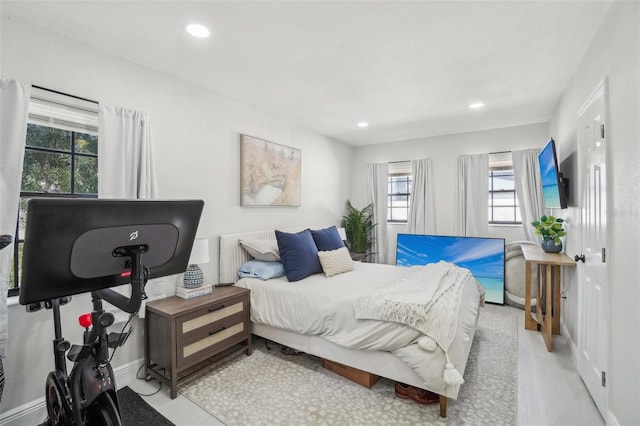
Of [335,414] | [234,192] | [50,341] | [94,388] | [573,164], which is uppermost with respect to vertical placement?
[573,164]

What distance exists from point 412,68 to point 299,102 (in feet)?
4.38

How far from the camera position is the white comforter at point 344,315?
203cm

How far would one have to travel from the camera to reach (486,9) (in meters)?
1.90

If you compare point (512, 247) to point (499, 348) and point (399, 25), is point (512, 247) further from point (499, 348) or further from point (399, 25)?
point (399, 25)

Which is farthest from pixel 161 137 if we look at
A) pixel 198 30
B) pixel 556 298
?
pixel 556 298

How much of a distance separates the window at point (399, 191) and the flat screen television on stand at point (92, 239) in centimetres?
463

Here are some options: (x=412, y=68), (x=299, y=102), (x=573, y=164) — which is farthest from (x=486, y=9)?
(x=299, y=102)

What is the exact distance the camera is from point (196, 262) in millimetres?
2582

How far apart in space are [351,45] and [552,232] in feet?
9.09

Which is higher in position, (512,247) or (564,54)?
(564,54)

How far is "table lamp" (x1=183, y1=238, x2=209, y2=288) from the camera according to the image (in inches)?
Answer: 102

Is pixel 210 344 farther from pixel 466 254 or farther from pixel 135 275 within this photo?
pixel 466 254

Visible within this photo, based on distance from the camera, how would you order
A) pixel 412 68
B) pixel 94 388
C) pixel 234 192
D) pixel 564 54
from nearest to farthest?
pixel 94 388 < pixel 564 54 < pixel 412 68 < pixel 234 192

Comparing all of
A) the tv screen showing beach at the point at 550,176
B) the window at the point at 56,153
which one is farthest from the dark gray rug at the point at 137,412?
the tv screen showing beach at the point at 550,176
